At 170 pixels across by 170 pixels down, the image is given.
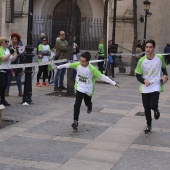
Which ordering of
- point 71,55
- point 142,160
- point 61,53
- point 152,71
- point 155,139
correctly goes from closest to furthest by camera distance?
1. point 142,160
2. point 155,139
3. point 152,71
4. point 71,55
5. point 61,53

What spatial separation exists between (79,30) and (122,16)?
11.4 ft

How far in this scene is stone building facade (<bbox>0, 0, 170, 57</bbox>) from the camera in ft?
110

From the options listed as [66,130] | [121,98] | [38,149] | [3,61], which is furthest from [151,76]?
[121,98]

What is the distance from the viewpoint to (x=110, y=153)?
7469 millimetres

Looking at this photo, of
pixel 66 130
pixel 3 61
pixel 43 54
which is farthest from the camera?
pixel 43 54

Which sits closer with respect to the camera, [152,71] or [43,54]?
[152,71]

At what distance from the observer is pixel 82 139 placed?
27.6ft

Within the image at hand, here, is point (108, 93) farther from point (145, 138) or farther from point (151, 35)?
point (151, 35)

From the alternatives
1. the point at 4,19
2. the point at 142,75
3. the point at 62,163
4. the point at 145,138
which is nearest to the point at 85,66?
the point at 142,75

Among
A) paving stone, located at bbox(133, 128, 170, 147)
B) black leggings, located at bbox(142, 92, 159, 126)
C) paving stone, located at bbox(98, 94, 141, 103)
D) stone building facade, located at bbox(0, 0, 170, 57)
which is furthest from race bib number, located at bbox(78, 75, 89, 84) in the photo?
Answer: stone building facade, located at bbox(0, 0, 170, 57)

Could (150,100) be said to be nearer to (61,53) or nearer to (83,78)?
(83,78)

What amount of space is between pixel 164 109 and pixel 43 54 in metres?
5.72

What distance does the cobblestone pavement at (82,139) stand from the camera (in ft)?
22.5

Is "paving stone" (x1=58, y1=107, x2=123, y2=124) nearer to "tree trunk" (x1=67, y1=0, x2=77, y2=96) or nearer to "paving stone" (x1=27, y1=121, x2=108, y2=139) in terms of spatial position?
"paving stone" (x1=27, y1=121, x2=108, y2=139)
